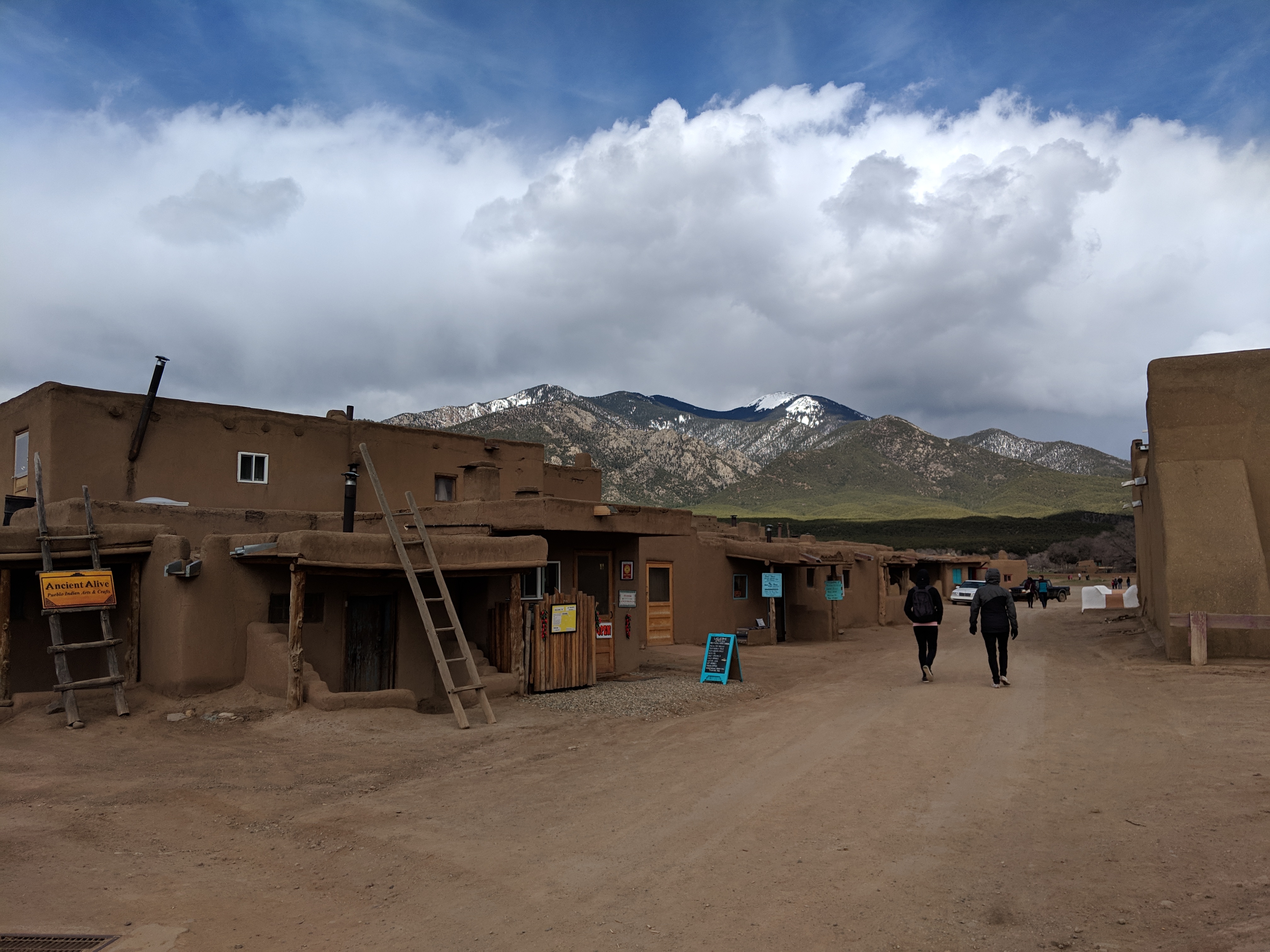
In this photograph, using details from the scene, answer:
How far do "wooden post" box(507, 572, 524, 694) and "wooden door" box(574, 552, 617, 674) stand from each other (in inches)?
105

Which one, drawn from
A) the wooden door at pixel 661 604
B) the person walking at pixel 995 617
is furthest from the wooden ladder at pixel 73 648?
the wooden door at pixel 661 604

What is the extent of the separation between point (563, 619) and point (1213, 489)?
11820 mm

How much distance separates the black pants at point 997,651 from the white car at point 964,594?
1368 inches

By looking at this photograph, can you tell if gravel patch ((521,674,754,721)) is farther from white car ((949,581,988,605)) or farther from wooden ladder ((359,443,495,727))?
white car ((949,581,988,605))

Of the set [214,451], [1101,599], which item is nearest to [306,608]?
[214,451]

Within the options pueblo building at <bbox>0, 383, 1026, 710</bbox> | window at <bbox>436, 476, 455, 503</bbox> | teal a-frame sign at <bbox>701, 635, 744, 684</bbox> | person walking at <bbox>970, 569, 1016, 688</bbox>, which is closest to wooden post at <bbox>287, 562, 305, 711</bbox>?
pueblo building at <bbox>0, 383, 1026, 710</bbox>

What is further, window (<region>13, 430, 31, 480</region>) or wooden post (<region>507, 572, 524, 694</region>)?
window (<region>13, 430, 31, 480</region>)

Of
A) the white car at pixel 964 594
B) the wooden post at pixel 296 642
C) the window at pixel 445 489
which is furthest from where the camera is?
the white car at pixel 964 594

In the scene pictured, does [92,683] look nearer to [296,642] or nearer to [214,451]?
[296,642]

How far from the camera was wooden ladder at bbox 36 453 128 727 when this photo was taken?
1141 centimetres

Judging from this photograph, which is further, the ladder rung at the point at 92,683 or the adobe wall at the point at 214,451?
the adobe wall at the point at 214,451

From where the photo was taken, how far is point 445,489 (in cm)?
2792

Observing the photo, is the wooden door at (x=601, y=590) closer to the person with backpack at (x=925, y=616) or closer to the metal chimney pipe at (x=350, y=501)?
the metal chimney pipe at (x=350, y=501)

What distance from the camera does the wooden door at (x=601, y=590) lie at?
17250mm
